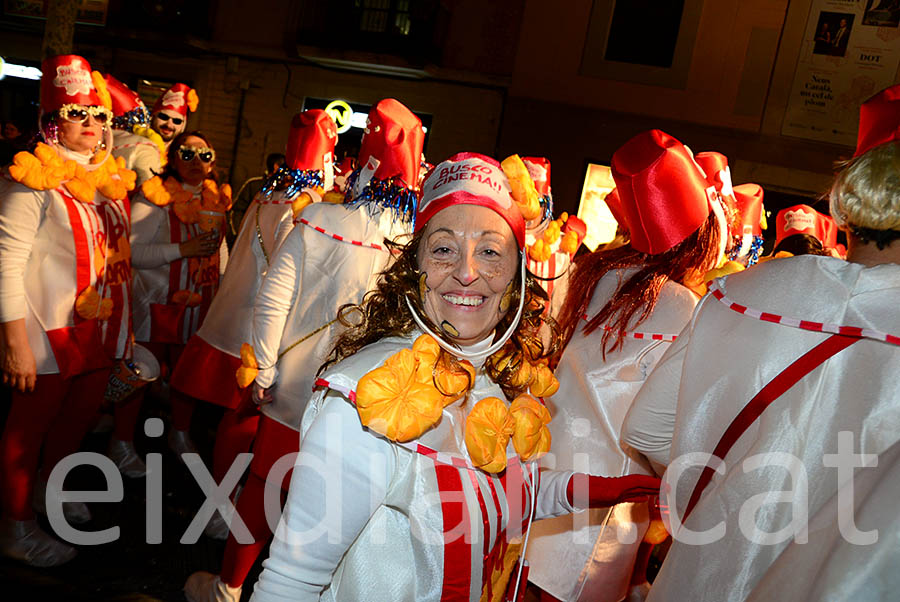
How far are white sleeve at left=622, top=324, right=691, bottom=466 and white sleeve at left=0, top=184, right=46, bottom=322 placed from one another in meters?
2.83

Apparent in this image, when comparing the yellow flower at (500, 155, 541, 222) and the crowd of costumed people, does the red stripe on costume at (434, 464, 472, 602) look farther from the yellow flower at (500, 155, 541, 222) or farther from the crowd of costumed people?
the yellow flower at (500, 155, 541, 222)

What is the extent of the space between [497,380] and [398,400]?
48 cm

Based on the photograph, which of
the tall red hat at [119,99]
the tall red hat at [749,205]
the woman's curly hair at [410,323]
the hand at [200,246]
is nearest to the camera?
the woman's curly hair at [410,323]

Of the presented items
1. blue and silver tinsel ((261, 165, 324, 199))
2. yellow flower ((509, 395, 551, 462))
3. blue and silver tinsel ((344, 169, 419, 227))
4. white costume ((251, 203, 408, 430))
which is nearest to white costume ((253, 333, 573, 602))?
yellow flower ((509, 395, 551, 462))

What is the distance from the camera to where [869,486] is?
1.62m

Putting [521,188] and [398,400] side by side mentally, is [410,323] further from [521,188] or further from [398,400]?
[521,188]

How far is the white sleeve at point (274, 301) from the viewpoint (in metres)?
3.43

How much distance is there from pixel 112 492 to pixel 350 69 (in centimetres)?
1281

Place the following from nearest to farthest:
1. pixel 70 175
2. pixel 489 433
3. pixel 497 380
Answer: pixel 489 433
pixel 497 380
pixel 70 175

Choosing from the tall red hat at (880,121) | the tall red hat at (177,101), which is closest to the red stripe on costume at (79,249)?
the tall red hat at (177,101)

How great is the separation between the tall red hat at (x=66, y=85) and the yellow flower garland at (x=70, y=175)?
290mm

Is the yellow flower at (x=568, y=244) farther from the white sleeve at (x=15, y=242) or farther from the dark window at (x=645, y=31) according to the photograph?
the dark window at (x=645, y=31)

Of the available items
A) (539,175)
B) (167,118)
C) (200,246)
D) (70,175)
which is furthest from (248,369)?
(167,118)

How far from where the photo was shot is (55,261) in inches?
140
